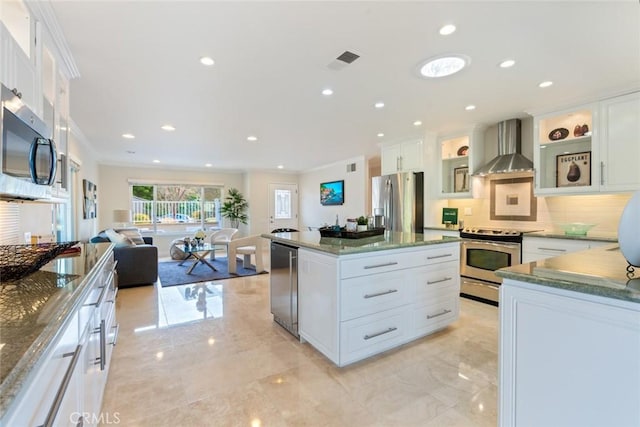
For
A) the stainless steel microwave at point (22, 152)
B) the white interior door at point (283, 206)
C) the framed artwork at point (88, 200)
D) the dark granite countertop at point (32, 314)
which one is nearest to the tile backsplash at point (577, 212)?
the dark granite countertop at point (32, 314)

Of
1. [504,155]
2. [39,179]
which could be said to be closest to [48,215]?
[39,179]

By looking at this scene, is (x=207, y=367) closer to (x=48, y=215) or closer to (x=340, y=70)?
(x=48, y=215)

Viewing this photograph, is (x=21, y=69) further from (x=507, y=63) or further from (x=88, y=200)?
(x=88, y=200)

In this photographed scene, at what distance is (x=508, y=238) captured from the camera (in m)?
3.47

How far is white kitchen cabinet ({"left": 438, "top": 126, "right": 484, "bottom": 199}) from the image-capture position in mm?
4117

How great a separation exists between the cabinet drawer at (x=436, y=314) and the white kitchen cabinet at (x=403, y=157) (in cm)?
237

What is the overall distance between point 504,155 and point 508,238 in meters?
1.17

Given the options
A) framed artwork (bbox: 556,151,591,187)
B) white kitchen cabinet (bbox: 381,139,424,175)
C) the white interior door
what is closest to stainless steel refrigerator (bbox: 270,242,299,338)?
white kitchen cabinet (bbox: 381,139,424,175)

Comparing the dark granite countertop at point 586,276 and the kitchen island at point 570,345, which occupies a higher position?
the dark granite countertop at point 586,276

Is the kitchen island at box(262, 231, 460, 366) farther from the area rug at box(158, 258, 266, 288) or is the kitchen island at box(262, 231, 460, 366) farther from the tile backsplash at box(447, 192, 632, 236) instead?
the area rug at box(158, 258, 266, 288)

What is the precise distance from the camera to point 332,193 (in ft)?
24.2

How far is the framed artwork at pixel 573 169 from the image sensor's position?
3.15 metres

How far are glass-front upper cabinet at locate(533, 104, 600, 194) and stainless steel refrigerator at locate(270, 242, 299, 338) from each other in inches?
123

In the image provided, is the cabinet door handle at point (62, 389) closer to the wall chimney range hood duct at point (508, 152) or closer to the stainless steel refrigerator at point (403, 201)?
the stainless steel refrigerator at point (403, 201)
